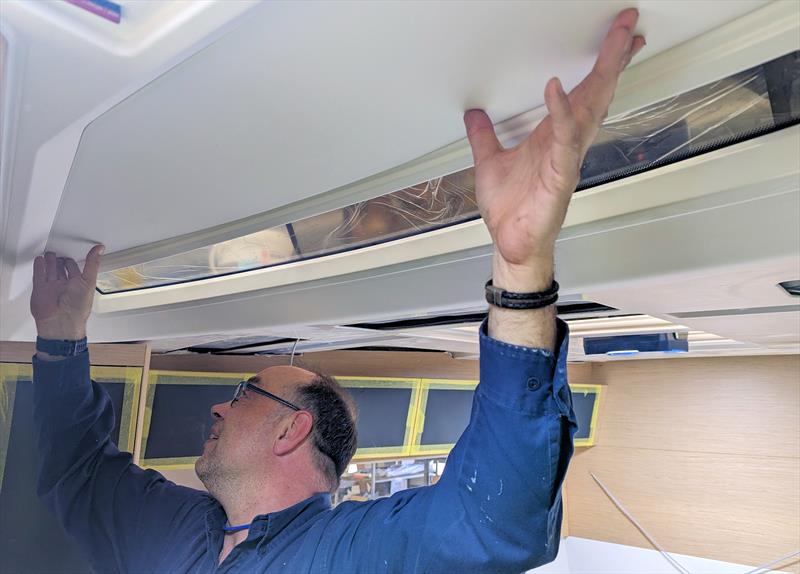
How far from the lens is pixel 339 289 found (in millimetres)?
757

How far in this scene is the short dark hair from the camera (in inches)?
44.2

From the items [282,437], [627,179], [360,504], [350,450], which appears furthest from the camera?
[350,450]

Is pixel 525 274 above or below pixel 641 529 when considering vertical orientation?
above

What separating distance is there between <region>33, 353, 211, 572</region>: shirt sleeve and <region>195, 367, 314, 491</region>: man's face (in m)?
0.12

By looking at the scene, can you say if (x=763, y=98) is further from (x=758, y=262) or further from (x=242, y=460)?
(x=242, y=460)

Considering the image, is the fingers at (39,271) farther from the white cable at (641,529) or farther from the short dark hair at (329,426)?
the white cable at (641,529)

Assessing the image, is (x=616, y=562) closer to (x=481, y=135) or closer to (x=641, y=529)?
(x=641, y=529)

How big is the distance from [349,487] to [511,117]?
6.74 ft

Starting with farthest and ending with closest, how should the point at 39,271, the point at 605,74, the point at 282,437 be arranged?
the point at 282,437 → the point at 39,271 → the point at 605,74

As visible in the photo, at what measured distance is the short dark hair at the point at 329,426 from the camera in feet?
3.68

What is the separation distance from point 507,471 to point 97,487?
3.03 ft

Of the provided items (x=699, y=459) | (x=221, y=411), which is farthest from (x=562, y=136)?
(x=699, y=459)

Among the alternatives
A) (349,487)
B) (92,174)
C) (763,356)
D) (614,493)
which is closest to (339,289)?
(92,174)

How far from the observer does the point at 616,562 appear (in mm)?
2941
